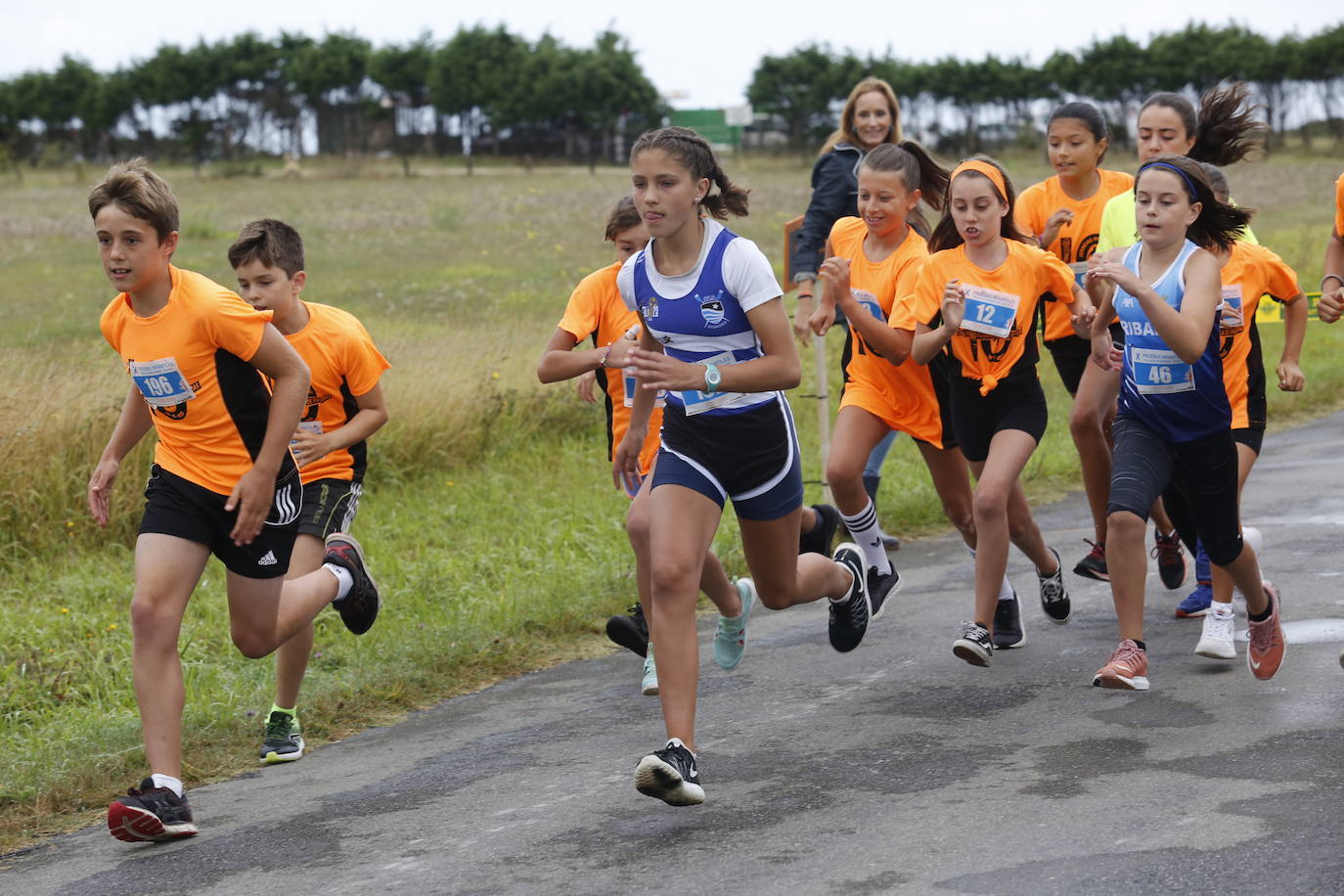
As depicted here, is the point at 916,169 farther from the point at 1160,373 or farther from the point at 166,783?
the point at 166,783

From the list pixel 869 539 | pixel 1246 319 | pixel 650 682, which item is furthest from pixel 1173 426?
pixel 650 682

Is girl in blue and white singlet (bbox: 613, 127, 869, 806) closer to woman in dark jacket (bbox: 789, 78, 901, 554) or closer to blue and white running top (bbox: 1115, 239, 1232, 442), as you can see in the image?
blue and white running top (bbox: 1115, 239, 1232, 442)

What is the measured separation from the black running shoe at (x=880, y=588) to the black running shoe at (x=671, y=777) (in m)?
2.46

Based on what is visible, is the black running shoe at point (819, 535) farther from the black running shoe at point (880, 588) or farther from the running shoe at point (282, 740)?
the running shoe at point (282, 740)

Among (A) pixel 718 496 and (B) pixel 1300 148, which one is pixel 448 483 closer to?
(A) pixel 718 496

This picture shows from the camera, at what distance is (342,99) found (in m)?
96.1

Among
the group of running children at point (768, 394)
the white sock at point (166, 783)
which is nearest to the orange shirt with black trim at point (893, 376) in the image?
the group of running children at point (768, 394)

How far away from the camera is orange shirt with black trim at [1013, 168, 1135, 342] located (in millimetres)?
7172

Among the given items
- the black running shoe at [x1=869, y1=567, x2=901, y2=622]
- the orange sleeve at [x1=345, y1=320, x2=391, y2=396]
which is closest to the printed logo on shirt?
the orange sleeve at [x1=345, y1=320, x2=391, y2=396]

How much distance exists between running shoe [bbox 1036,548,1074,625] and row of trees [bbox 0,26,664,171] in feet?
279

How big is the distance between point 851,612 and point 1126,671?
46.0 inches

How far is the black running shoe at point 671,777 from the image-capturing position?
4301 millimetres

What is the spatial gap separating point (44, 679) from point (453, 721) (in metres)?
2.16

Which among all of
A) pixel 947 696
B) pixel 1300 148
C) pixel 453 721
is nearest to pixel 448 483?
pixel 453 721
